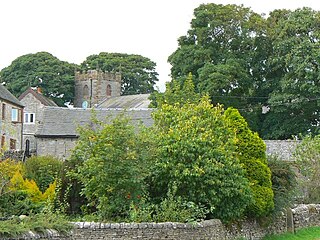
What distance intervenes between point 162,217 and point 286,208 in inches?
315

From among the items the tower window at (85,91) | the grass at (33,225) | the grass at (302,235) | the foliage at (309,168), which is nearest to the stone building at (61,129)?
the foliage at (309,168)

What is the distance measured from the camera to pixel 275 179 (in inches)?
1040

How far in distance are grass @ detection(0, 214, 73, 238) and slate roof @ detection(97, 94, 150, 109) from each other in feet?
190

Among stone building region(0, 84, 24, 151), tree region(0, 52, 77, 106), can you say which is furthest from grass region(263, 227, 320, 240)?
tree region(0, 52, 77, 106)

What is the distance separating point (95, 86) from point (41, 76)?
12.9 meters

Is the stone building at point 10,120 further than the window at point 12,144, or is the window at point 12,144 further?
the window at point 12,144

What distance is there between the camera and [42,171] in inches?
1061

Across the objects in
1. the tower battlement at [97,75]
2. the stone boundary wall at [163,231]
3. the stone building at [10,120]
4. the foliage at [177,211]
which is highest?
the tower battlement at [97,75]

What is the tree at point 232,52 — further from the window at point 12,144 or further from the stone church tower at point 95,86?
the stone church tower at point 95,86

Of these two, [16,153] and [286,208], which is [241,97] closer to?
[16,153]

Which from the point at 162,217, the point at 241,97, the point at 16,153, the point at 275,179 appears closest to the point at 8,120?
the point at 16,153

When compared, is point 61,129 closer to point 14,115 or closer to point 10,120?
point 10,120

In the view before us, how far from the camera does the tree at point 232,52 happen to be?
54.2 meters

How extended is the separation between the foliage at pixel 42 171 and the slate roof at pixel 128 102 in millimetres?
47060
